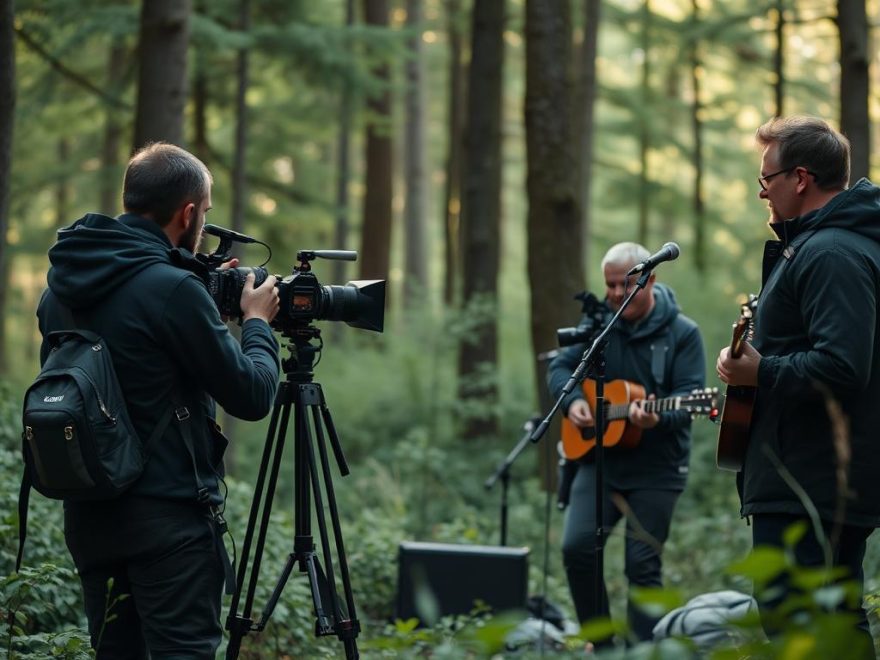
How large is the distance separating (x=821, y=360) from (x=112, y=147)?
14815 millimetres

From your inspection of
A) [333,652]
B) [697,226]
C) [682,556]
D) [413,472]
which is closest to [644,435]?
[333,652]

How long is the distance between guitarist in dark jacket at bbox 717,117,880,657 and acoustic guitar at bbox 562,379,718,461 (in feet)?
5.57

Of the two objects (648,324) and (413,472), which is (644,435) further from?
(413,472)

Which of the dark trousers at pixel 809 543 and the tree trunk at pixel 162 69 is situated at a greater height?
the tree trunk at pixel 162 69

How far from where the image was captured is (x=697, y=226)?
67.3 ft

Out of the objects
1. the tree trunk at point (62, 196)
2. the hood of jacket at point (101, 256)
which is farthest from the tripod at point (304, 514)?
the tree trunk at point (62, 196)

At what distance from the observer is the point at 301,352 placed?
15.2ft

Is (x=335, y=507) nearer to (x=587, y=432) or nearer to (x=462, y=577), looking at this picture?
(x=587, y=432)

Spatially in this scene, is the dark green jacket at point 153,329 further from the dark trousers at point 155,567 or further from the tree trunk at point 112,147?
the tree trunk at point 112,147

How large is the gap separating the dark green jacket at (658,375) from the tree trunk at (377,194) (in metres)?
12.9

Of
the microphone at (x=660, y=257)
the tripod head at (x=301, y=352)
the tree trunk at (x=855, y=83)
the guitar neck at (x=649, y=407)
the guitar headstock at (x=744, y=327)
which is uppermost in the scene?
the tree trunk at (x=855, y=83)

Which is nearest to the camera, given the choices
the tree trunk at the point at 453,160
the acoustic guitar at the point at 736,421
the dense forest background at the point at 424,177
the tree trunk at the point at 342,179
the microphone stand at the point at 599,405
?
the acoustic guitar at the point at 736,421

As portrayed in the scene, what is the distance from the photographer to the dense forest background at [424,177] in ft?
28.6

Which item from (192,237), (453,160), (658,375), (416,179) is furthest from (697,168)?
(192,237)
